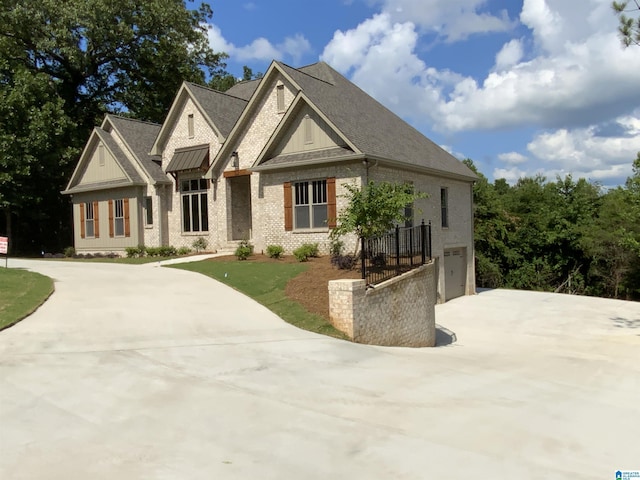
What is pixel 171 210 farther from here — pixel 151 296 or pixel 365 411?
pixel 365 411

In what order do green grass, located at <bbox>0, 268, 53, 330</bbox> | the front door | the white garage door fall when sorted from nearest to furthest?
green grass, located at <bbox>0, 268, 53, 330</bbox> → the front door → the white garage door

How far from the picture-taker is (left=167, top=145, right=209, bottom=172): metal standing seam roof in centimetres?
2370

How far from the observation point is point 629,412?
7379 mm

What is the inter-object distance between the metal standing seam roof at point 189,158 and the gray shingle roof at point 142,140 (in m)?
1.00

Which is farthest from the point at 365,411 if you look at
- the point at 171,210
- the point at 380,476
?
the point at 171,210

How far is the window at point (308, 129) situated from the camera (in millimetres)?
19672

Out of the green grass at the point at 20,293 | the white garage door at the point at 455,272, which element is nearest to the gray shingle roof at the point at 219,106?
the green grass at the point at 20,293

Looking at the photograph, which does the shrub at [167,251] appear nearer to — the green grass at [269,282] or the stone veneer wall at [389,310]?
the green grass at [269,282]

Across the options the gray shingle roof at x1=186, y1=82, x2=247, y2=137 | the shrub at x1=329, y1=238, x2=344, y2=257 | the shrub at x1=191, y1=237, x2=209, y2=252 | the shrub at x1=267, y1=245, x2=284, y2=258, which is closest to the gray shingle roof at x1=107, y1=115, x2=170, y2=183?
the shrub at x1=191, y1=237, x2=209, y2=252

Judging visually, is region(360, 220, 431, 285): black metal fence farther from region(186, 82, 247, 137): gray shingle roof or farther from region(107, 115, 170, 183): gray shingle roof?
region(107, 115, 170, 183): gray shingle roof

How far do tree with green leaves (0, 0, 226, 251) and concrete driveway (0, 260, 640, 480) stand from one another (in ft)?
69.8

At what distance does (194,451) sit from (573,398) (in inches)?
239

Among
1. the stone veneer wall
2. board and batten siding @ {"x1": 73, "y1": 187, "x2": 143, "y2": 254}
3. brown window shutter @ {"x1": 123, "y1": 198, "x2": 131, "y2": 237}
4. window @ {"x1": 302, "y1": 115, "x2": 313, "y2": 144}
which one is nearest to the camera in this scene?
the stone veneer wall

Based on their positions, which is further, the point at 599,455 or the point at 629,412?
the point at 629,412
